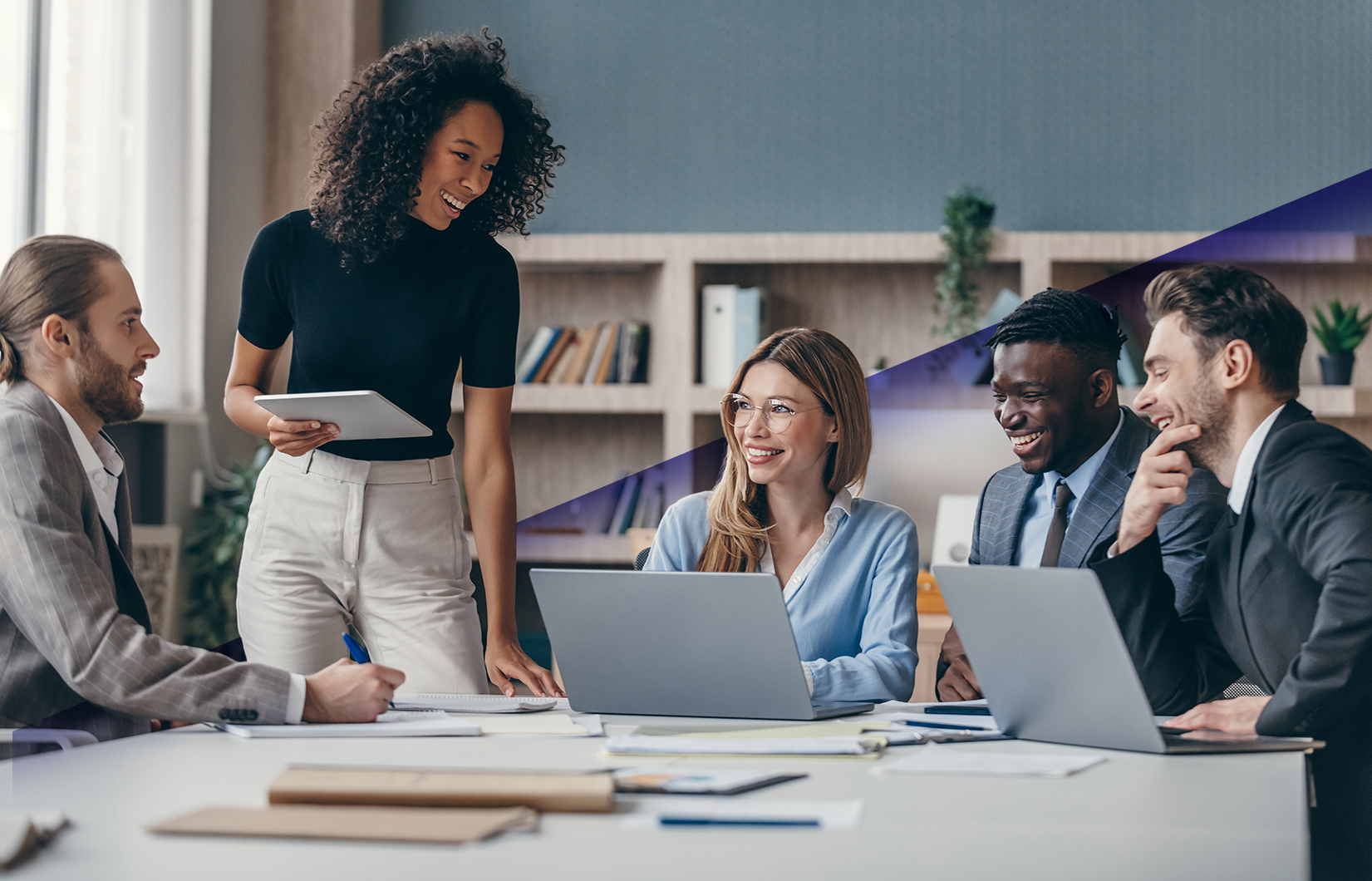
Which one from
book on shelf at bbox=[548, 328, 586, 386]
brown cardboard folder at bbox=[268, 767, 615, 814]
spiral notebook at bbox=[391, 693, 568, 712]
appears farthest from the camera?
book on shelf at bbox=[548, 328, 586, 386]

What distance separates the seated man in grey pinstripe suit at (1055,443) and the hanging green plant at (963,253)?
1397 mm

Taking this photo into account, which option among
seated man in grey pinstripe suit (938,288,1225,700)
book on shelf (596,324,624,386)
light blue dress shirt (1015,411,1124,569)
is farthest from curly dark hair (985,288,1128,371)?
book on shelf (596,324,624,386)

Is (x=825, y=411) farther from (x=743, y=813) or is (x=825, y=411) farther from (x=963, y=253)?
(x=963, y=253)

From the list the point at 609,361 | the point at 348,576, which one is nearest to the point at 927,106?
the point at 609,361

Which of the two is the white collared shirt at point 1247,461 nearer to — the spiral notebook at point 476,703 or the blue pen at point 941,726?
the blue pen at point 941,726

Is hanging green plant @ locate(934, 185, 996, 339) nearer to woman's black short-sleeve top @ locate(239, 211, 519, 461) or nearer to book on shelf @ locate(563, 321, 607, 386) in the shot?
book on shelf @ locate(563, 321, 607, 386)

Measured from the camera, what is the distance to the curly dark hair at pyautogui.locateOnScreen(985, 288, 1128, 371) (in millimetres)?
1800

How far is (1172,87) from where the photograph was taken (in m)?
3.43

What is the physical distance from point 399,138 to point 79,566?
812 millimetres

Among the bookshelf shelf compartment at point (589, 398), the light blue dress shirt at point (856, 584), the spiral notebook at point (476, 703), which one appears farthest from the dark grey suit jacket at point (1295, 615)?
the bookshelf shelf compartment at point (589, 398)

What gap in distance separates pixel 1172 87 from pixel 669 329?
5.26 ft

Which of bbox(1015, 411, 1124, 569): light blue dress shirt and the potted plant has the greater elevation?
the potted plant

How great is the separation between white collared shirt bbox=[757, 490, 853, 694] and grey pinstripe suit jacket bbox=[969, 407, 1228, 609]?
0.97 ft

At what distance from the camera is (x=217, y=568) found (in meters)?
3.22
